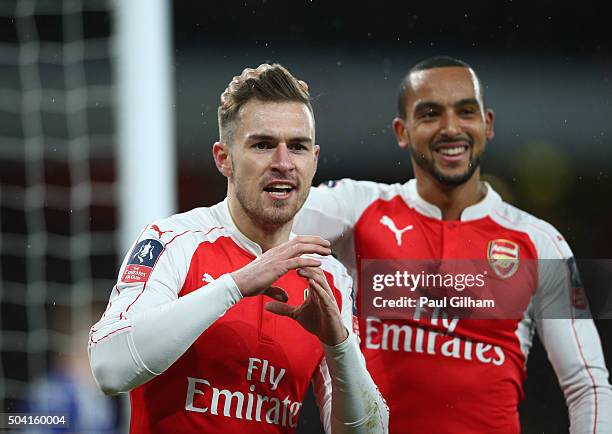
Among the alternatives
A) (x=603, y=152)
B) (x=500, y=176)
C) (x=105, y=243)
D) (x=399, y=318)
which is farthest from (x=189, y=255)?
(x=603, y=152)

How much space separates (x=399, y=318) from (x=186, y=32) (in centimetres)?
82

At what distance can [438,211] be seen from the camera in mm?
1793

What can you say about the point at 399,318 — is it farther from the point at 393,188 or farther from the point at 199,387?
the point at 199,387

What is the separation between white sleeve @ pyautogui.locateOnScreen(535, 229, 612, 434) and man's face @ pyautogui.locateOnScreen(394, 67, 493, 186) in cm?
26

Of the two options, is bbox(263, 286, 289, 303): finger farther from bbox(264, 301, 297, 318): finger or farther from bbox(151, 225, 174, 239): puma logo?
bbox(151, 225, 174, 239): puma logo

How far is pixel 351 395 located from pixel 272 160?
437 mm

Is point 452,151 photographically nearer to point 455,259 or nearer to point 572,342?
point 455,259

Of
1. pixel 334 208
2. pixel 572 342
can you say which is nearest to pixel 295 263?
pixel 334 208

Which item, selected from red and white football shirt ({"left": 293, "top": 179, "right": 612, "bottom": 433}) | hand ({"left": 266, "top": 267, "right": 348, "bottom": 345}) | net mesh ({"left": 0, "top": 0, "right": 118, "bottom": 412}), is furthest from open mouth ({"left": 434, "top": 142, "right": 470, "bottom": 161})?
net mesh ({"left": 0, "top": 0, "right": 118, "bottom": 412})

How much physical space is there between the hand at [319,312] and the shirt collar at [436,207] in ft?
1.63

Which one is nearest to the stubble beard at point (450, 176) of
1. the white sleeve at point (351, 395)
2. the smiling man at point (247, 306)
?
the smiling man at point (247, 306)

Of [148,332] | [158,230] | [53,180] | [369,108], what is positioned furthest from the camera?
[53,180]

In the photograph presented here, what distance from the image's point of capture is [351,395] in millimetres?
1392

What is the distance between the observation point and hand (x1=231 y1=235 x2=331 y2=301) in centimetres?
129
